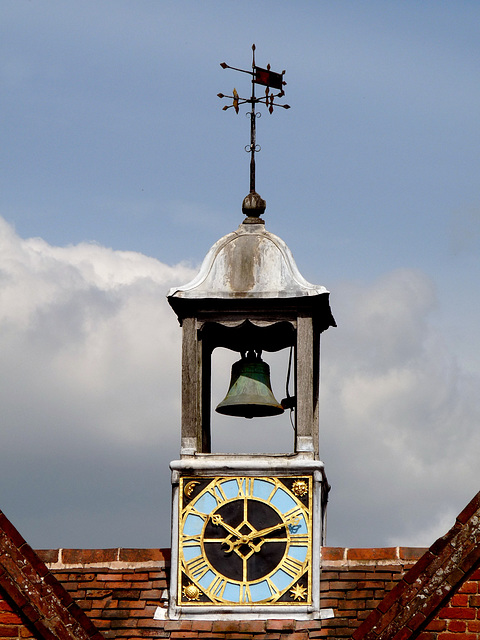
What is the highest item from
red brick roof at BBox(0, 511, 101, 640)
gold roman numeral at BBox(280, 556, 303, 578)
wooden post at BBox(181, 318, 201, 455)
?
wooden post at BBox(181, 318, 201, 455)

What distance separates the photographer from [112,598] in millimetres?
14859

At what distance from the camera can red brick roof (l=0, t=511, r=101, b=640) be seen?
542 inches

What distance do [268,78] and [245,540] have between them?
5.28 m

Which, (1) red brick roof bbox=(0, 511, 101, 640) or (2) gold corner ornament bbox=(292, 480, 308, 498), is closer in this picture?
(1) red brick roof bbox=(0, 511, 101, 640)

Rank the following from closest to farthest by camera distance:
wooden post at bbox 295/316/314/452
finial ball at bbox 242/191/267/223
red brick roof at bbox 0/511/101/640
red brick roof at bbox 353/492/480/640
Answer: red brick roof at bbox 353/492/480/640 < red brick roof at bbox 0/511/101/640 < wooden post at bbox 295/316/314/452 < finial ball at bbox 242/191/267/223

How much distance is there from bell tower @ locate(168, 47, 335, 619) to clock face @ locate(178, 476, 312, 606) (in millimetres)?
10

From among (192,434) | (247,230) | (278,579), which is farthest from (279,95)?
(278,579)

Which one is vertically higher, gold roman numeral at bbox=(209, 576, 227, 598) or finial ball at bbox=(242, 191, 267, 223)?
finial ball at bbox=(242, 191, 267, 223)

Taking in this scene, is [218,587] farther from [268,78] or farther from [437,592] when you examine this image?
[268,78]

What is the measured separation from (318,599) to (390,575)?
0.77 meters

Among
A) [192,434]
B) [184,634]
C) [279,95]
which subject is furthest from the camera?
[279,95]

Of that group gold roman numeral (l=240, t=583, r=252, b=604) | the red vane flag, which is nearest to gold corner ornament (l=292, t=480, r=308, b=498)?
gold roman numeral (l=240, t=583, r=252, b=604)

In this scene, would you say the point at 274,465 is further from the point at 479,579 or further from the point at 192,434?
the point at 479,579

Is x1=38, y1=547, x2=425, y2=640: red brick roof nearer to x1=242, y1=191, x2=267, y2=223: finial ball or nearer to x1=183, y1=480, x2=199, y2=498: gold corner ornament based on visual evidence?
x1=183, y1=480, x2=199, y2=498: gold corner ornament
